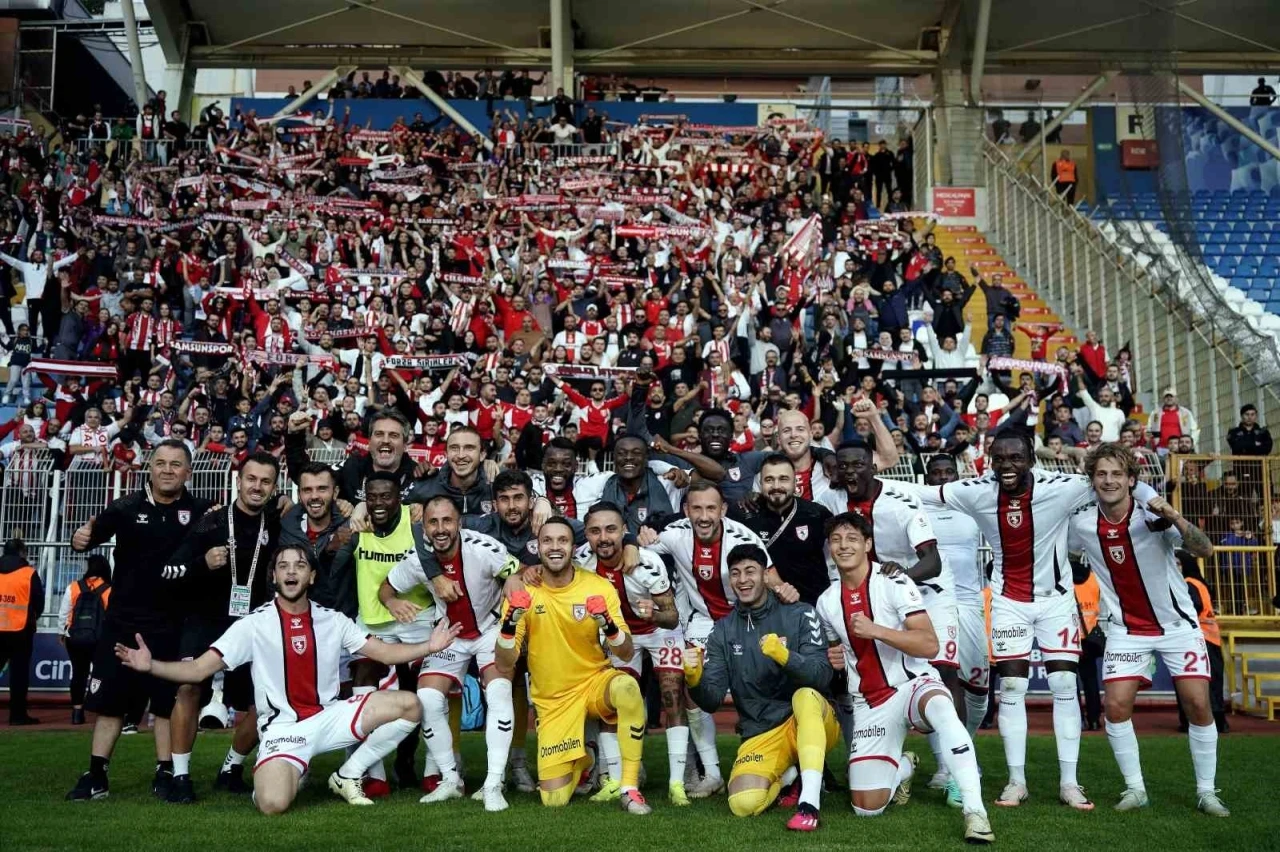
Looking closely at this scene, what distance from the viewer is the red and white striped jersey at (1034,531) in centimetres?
920

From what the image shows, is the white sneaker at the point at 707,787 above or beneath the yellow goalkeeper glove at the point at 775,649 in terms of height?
beneath

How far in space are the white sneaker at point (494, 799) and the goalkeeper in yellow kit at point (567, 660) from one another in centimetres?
34

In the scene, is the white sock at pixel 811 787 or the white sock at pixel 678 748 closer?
the white sock at pixel 811 787

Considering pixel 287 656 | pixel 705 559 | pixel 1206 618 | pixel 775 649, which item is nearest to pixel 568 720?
pixel 705 559

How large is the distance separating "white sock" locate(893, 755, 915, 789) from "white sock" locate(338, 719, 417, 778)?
318 cm

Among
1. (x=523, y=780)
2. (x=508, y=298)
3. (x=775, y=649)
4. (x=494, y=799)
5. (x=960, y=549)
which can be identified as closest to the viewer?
(x=775, y=649)

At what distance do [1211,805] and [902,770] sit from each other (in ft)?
6.31

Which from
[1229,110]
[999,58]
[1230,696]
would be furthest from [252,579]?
[1229,110]

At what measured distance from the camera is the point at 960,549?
410 inches

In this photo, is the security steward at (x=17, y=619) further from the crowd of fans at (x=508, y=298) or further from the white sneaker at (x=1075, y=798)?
the white sneaker at (x=1075, y=798)

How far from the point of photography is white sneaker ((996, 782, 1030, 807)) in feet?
28.0

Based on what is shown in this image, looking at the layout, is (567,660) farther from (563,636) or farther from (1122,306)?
(1122,306)

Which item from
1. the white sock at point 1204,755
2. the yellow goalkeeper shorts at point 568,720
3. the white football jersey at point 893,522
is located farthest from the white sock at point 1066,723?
the yellow goalkeeper shorts at point 568,720

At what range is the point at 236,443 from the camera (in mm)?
16062
